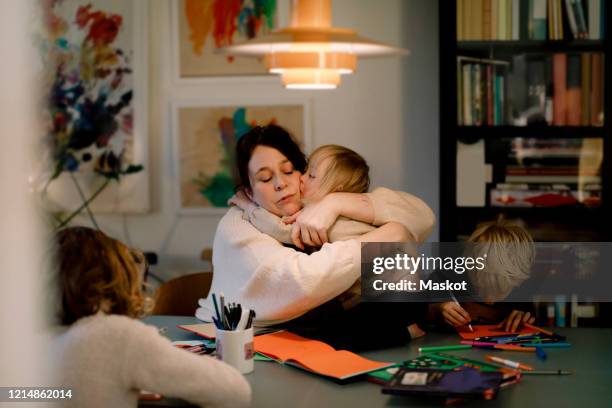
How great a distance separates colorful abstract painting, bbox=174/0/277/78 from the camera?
3.12 meters

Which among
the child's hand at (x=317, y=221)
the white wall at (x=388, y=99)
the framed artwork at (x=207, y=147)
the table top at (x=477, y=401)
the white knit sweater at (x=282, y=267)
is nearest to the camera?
the table top at (x=477, y=401)

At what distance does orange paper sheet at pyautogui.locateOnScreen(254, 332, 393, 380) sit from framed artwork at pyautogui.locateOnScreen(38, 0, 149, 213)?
5.66ft

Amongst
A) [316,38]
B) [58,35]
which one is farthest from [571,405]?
[58,35]

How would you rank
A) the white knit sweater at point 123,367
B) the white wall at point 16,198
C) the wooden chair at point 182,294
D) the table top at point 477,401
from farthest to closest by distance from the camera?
1. the wooden chair at point 182,294
2. the table top at point 477,401
3. the white knit sweater at point 123,367
4. the white wall at point 16,198

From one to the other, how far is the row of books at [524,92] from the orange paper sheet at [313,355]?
1453 mm

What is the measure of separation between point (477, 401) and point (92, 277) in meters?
0.62

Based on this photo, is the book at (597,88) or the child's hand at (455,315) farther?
the book at (597,88)

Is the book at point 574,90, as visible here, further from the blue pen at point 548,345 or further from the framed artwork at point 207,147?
the blue pen at point 548,345

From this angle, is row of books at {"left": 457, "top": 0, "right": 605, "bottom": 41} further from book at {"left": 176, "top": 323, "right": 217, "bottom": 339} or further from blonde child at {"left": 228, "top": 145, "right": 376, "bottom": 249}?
book at {"left": 176, "top": 323, "right": 217, "bottom": 339}

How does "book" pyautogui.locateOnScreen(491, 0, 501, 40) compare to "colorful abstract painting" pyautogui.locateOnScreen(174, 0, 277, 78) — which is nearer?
"book" pyautogui.locateOnScreen(491, 0, 501, 40)

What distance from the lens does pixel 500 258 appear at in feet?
5.79

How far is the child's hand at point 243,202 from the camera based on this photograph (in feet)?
6.14

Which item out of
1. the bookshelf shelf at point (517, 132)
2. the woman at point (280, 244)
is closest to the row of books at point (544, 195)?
the bookshelf shelf at point (517, 132)

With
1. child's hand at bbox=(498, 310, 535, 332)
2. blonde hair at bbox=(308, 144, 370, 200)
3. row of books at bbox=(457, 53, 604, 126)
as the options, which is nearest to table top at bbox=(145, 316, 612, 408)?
child's hand at bbox=(498, 310, 535, 332)
